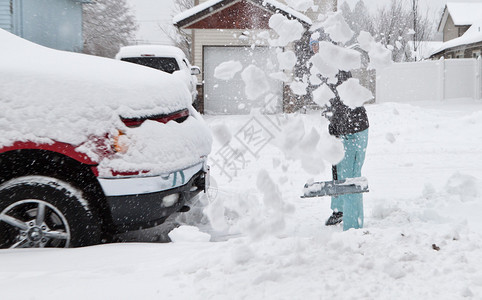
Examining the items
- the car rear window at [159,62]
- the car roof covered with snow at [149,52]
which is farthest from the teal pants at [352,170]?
the car roof covered with snow at [149,52]

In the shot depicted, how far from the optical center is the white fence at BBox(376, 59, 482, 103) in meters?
17.7

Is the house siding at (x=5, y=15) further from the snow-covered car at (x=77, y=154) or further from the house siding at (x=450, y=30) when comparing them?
the house siding at (x=450, y=30)

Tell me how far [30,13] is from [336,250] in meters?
14.6

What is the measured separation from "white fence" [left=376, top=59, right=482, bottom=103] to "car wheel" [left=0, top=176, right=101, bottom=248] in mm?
16248

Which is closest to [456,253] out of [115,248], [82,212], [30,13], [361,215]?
[361,215]

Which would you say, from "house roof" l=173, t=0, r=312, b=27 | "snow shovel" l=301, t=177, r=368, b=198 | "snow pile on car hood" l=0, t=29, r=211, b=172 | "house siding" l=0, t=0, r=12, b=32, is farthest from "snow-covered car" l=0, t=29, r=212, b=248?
"house roof" l=173, t=0, r=312, b=27

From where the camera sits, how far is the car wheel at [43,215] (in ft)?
9.19

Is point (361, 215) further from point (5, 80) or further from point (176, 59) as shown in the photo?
point (176, 59)

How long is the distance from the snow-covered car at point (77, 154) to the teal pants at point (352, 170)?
1.50 meters

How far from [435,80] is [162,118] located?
54.7 ft

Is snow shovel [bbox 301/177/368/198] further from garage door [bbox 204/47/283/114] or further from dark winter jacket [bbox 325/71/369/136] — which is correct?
garage door [bbox 204/47/283/114]

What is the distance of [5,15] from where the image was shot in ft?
44.8

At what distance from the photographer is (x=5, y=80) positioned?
2.79 m

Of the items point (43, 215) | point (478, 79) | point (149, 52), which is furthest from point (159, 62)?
point (478, 79)
